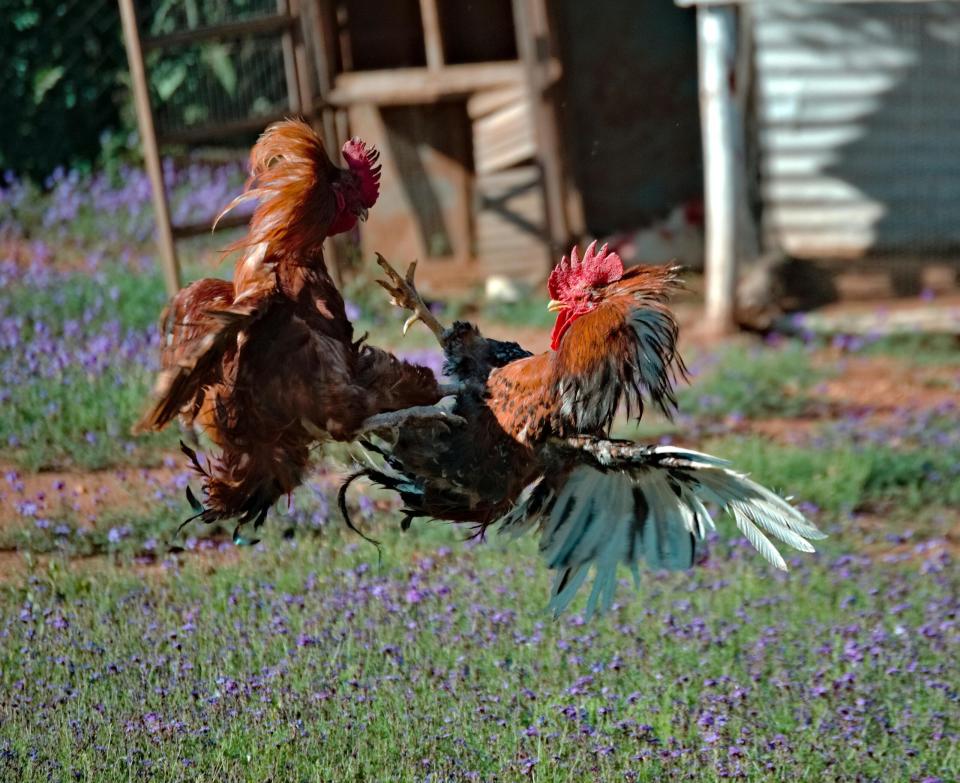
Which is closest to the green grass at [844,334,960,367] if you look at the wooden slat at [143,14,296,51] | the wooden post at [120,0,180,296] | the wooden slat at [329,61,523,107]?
the wooden slat at [329,61,523,107]

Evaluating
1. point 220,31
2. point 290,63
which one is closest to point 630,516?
point 220,31

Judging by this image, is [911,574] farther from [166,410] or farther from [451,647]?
[166,410]

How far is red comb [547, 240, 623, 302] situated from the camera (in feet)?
15.4

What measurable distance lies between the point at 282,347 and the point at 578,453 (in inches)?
41.2

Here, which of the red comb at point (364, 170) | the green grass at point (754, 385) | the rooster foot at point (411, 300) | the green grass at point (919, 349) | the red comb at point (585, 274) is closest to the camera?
the red comb at point (364, 170)

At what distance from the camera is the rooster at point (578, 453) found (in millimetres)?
4387

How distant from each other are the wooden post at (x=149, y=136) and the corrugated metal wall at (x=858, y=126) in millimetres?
4833

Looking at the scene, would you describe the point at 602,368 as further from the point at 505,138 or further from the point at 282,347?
the point at 505,138

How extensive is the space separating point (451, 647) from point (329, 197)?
68.5 inches

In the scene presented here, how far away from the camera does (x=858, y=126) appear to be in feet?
36.4

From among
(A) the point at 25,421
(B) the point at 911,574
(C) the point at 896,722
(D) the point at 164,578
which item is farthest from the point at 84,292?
(C) the point at 896,722

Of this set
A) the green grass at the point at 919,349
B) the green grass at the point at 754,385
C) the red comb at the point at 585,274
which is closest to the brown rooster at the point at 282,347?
the red comb at the point at 585,274

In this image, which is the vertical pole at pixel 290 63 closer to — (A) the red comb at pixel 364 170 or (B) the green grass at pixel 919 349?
(B) the green grass at pixel 919 349

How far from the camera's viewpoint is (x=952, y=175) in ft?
35.5
